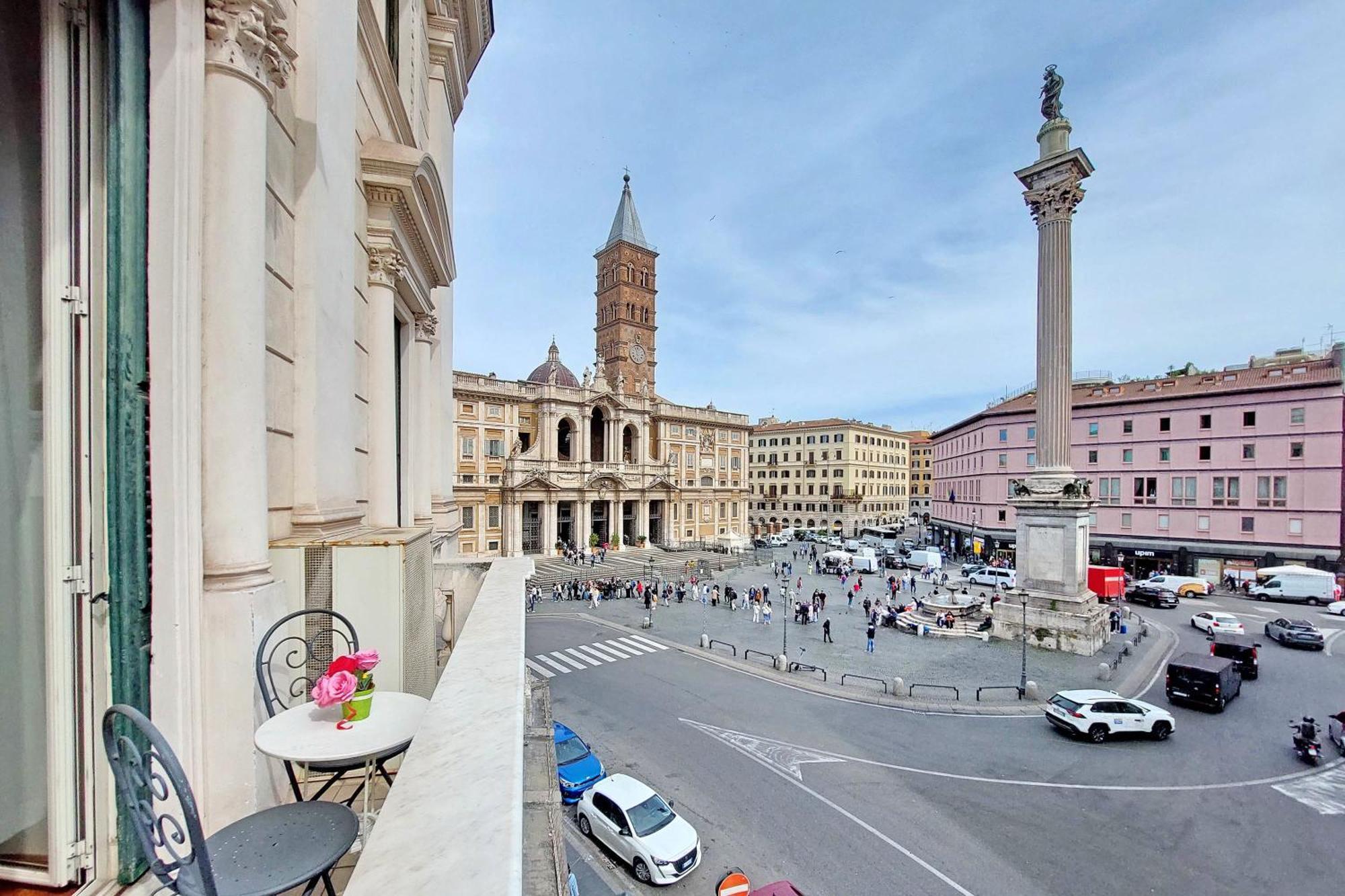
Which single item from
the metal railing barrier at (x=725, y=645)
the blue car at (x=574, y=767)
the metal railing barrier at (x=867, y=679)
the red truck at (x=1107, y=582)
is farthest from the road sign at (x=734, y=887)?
the red truck at (x=1107, y=582)

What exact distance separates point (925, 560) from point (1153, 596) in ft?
44.9

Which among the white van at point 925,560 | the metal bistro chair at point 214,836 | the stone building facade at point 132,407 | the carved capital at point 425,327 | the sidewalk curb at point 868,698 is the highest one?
the carved capital at point 425,327

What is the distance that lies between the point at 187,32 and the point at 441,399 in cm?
846

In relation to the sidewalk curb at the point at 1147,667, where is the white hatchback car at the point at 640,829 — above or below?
above

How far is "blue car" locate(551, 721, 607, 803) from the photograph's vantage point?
1118cm

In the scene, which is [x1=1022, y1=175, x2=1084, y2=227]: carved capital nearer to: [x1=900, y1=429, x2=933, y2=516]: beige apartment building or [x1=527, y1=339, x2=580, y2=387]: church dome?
[x1=527, y1=339, x2=580, y2=387]: church dome

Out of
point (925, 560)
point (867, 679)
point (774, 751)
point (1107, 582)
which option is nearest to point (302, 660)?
point (774, 751)

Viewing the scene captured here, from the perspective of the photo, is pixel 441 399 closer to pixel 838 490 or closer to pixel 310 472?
pixel 310 472

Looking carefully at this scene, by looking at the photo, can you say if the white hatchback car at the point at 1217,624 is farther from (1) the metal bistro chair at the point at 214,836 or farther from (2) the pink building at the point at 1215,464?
(1) the metal bistro chair at the point at 214,836

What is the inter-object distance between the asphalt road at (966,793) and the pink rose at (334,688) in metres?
8.72

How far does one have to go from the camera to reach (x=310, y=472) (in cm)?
389

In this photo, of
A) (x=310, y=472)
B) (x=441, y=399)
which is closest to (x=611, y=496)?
(x=441, y=399)

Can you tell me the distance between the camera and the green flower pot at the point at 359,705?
270cm

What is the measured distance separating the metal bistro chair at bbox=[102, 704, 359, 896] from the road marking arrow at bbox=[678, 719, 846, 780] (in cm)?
1228
